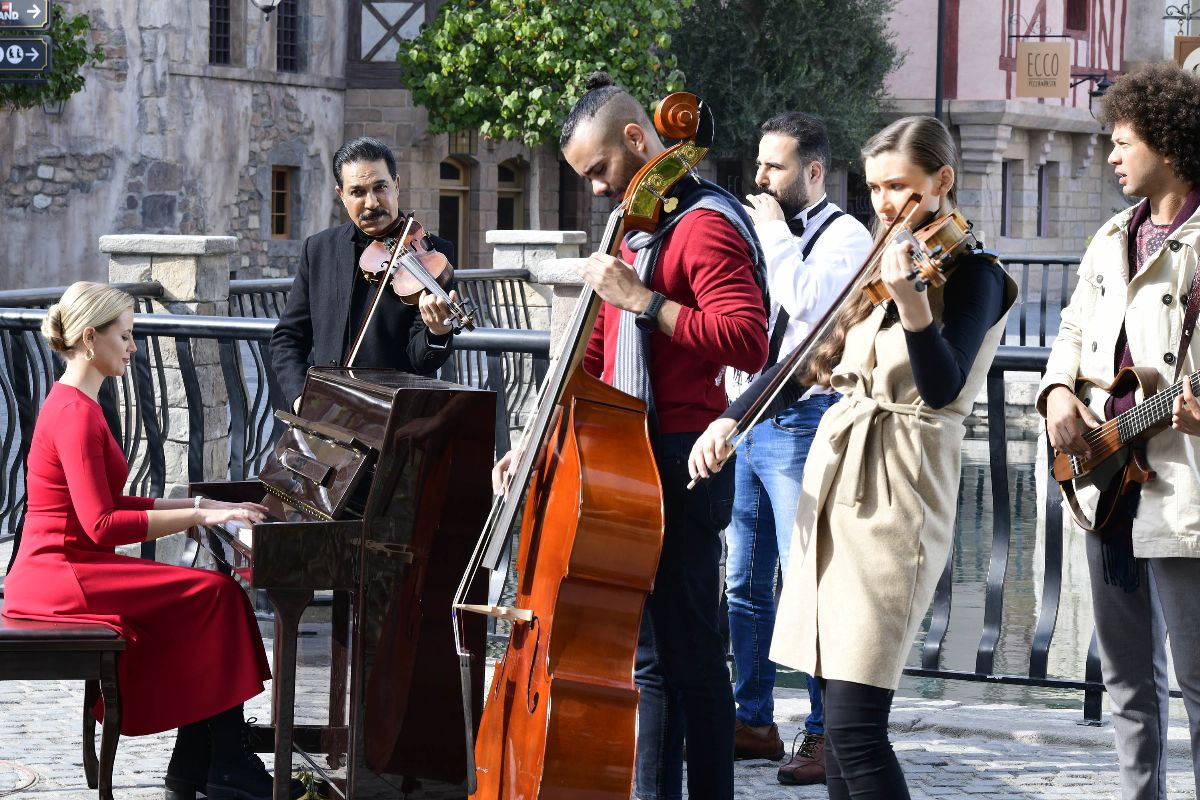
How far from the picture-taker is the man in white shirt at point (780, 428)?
471 cm

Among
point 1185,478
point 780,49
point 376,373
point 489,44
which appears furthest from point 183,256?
point 780,49

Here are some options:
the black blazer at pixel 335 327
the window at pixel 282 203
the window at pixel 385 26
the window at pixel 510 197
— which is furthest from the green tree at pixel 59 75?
Answer: the black blazer at pixel 335 327

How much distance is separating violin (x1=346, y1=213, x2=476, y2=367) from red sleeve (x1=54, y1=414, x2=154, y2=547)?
0.75m

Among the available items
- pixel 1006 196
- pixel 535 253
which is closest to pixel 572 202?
pixel 1006 196

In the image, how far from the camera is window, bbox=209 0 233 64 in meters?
25.8

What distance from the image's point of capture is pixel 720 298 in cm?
368

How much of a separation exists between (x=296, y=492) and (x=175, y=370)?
19.1ft

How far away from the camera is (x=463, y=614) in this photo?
3.97 m

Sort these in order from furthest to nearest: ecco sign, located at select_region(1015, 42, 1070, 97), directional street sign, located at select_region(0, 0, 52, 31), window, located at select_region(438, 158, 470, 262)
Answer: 1. ecco sign, located at select_region(1015, 42, 1070, 97)
2. window, located at select_region(438, 158, 470, 262)
3. directional street sign, located at select_region(0, 0, 52, 31)

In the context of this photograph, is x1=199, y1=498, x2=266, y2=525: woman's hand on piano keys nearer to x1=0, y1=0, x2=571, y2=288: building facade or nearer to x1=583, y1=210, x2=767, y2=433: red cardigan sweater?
x1=583, y1=210, x2=767, y2=433: red cardigan sweater

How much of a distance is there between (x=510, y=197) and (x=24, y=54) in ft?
64.3

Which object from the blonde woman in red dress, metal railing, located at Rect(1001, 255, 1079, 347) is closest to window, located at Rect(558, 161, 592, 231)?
metal railing, located at Rect(1001, 255, 1079, 347)

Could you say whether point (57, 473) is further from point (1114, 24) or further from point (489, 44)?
point (1114, 24)

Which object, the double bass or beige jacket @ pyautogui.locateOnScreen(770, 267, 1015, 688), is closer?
beige jacket @ pyautogui.locateOnScreen(770, 267, 1015, 688)
